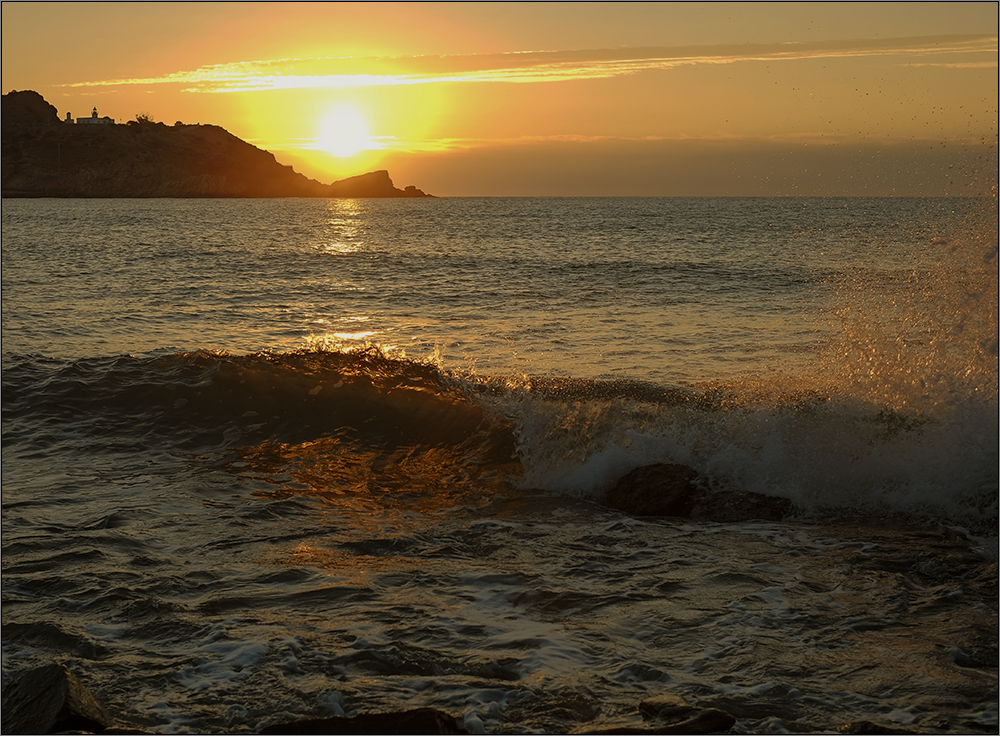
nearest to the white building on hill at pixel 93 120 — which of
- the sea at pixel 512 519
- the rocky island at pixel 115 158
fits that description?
the rocky island at pixel 115 158

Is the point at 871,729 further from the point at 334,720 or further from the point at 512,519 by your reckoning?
the point at 512,519

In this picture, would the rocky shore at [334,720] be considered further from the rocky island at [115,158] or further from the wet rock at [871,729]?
the rocky island at [115,158]

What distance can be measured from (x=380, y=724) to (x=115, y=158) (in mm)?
158499

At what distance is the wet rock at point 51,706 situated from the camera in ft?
13.1

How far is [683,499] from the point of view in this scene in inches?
319

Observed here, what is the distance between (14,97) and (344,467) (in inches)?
6671

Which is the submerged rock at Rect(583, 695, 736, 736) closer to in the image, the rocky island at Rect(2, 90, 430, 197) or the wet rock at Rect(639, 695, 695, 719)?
the wet rock at Rect(639, 695, 695, 719)

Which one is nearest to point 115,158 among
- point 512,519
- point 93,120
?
point 93,120

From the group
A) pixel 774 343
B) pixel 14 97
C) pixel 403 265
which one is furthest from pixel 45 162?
pixel 774 343

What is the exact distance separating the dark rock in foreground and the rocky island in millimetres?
142625

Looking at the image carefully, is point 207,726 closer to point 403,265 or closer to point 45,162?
point 403,265

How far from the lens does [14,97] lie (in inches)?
5782

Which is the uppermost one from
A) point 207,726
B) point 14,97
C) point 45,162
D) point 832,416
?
point 14,97

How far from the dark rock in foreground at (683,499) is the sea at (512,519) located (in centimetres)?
21
